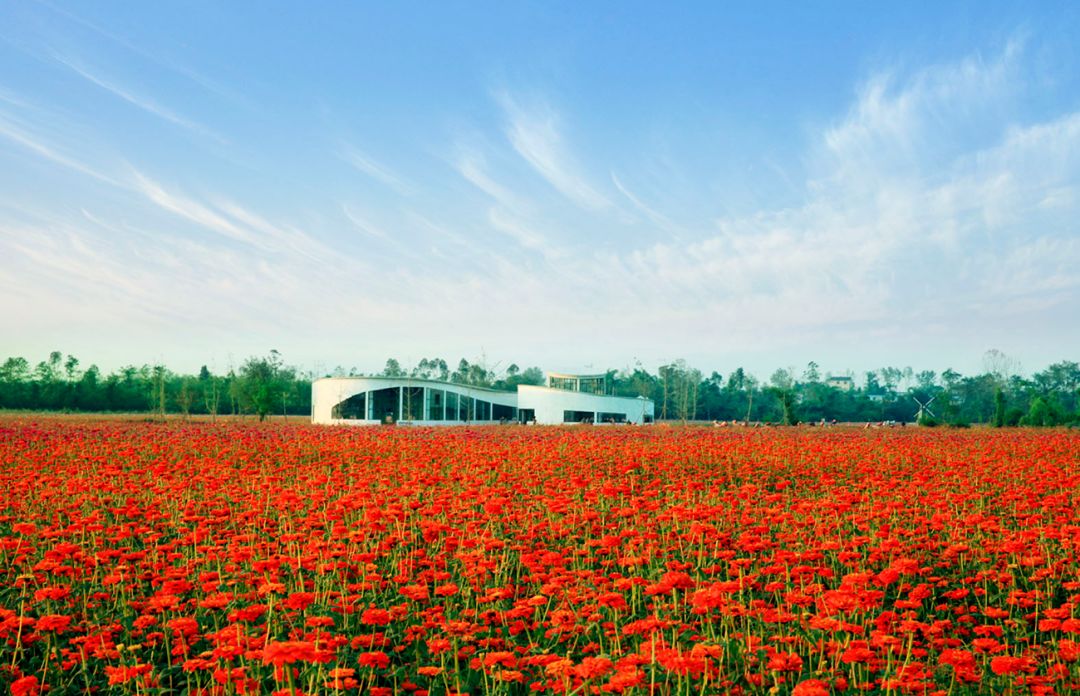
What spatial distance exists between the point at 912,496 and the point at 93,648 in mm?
8872

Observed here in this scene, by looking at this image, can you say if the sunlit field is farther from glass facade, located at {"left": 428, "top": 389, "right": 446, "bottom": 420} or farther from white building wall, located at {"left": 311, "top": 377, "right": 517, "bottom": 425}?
glass facade, located at {"left": 428, "top": 389, "right": 446, "bottom": 420}

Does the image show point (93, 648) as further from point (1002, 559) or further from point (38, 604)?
point (1002, 559)

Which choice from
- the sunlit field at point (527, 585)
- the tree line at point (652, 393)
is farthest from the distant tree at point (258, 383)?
the sunlit field at point (527, 585)

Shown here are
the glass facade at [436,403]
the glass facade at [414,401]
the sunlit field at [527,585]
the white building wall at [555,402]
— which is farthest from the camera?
the white building wall at [555,402]

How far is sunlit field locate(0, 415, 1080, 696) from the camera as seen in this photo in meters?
3.71

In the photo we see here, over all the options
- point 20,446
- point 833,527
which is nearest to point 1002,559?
point 833,527

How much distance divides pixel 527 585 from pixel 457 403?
5242 centimetres

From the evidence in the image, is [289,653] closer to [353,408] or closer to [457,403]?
[353,408]

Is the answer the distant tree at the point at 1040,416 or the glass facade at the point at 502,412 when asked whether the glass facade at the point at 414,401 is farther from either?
the distant tree at the point at 1040,416

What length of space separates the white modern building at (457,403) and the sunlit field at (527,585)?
39.3 meters

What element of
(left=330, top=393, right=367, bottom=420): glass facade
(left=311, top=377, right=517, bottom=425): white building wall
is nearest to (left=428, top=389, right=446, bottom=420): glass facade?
(left=311, top=377, right=517, bottom=425): white building wall

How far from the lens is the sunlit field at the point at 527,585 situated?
3709 mm

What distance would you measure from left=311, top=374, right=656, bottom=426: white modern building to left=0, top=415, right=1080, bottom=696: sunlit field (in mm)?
39328

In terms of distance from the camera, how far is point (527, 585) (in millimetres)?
6262
